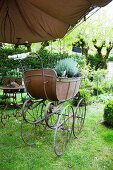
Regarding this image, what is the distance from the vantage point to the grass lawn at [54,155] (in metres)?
3.72

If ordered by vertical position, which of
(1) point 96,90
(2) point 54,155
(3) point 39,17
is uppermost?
(3) point 39,17

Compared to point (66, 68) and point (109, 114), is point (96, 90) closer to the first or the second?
point (109, 114)

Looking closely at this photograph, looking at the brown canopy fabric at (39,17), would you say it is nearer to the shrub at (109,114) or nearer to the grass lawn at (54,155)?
the shrub at (109,114)

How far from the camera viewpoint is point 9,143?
14.9 ft

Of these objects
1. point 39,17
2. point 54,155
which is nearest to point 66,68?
point 39,17

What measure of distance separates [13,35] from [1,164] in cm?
294

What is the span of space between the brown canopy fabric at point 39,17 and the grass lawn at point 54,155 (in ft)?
7.06

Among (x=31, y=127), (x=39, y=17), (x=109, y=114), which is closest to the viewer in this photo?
(x=39, y=17)

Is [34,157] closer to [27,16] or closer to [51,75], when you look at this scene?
[51,75]

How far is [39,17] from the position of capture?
459cm

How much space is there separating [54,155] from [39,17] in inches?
101

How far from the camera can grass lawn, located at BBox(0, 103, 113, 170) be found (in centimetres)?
372

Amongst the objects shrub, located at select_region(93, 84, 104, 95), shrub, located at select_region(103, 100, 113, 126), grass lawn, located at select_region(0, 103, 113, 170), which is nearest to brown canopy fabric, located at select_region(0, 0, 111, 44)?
shrub, located at select_region(103, 100, 113, 126)

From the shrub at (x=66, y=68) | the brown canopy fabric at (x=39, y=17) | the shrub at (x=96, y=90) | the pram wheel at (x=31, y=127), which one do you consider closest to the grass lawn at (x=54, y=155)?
the pram wheel at (x=31, y=127)
